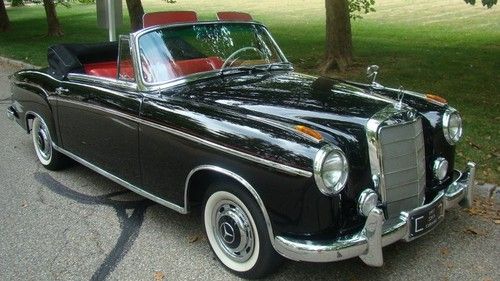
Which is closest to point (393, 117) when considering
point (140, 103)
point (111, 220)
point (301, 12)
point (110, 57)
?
point (140, 103)

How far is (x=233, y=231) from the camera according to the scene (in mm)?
3439

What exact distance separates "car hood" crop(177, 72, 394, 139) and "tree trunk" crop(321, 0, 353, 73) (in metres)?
5.28

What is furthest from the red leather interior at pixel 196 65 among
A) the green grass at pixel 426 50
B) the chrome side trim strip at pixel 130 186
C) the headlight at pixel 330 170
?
the green grass at pixel 426 50

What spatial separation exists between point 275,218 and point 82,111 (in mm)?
2365

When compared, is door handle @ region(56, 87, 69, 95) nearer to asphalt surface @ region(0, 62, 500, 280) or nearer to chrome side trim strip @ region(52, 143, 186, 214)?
chrome side trim strip @ region(52, 143, 186, 214)

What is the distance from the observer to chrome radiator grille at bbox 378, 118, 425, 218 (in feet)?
10.7

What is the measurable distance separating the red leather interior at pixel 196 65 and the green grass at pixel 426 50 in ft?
8.74

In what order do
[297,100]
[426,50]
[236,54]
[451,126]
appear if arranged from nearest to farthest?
[297,100], [451,126], [236,54], [426,50]

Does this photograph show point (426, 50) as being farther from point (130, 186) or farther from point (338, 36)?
point (130, 186)

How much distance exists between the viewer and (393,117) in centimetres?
340

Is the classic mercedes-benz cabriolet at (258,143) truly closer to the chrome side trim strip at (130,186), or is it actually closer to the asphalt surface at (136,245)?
the chrome side trim strip at (130,186)

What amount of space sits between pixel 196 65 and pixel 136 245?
1504 millimetres

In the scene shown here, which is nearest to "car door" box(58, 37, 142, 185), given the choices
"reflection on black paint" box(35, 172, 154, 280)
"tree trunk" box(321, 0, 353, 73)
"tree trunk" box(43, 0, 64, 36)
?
"reflection on black paint" box(35, 172, 154, 280)

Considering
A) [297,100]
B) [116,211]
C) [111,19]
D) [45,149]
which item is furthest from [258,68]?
[111,19]
